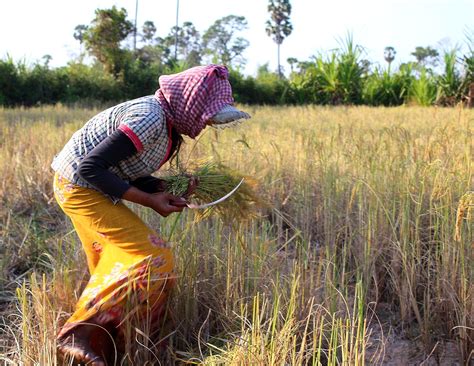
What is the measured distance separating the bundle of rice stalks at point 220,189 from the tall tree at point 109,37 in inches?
575

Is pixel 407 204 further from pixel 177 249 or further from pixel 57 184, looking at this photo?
pixel 57 184

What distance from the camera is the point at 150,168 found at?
208 cm

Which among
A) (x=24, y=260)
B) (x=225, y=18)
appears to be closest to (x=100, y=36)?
(x=24, y=260)

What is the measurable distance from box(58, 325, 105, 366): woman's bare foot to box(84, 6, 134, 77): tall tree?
15175 millimetres

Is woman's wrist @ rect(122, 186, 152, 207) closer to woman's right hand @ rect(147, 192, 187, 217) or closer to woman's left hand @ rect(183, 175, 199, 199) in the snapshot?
woman's right hand @ rect(147, 192, 187, 217)

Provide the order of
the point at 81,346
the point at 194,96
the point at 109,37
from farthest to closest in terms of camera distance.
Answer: the point at 109,37
the point at 194,96
the point at 81,346

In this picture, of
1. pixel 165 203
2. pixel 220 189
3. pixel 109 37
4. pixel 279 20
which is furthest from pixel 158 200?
pixel 279 20

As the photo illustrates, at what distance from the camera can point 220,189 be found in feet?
7.53

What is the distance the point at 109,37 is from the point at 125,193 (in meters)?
15.1

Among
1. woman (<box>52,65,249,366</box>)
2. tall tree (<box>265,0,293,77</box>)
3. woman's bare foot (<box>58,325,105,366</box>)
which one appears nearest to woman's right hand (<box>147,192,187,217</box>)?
woman (<box>52,65,249,366</box>)

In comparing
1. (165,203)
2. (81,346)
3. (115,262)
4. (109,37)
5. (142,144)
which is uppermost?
(109,37)

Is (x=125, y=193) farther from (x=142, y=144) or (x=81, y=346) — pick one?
(x=81, y=346)

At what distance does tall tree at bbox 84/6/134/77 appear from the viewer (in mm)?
15914

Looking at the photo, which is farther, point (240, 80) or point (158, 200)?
point (240, 80)
